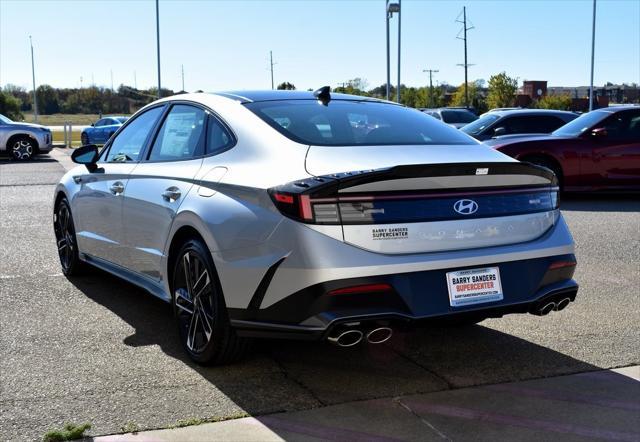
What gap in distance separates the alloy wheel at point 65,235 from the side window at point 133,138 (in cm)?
96

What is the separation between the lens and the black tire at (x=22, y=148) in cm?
2420

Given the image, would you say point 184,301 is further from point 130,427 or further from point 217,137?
point 130,427

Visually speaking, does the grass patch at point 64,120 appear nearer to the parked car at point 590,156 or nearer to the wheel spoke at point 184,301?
the parked car at point 590,156

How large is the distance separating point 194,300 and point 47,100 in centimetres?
12252

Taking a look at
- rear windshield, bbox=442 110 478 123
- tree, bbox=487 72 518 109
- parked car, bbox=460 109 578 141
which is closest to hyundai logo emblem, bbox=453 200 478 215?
parked car, bbox=460 109 578 141

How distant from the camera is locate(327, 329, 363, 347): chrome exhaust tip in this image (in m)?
3.81

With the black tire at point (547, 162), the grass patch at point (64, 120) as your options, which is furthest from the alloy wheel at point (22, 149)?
the grass patch at point (64, 120)

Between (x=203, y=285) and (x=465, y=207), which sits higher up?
(x=465, y=207)

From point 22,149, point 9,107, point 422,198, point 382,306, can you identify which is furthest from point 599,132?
point 9,107

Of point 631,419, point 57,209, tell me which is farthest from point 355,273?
point 57,209

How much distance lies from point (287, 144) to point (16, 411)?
74.9 inches

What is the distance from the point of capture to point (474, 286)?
13.1 ft

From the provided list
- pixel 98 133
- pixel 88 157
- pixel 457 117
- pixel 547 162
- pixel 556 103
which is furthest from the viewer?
pixel 556 103

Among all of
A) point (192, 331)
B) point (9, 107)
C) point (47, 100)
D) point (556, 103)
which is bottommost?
point (192, 331)
